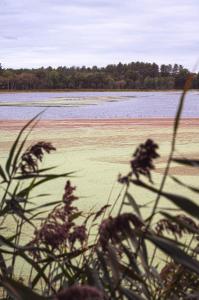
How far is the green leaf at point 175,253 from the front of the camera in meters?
0.98

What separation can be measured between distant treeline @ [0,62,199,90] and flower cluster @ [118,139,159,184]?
55.3m

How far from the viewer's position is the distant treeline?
199ft

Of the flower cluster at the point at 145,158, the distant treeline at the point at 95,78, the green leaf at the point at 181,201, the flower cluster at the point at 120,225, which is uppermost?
the flower cluster at the point at 145,158

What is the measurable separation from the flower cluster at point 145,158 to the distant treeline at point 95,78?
5531cm

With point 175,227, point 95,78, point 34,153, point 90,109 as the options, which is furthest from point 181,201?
point 95,78

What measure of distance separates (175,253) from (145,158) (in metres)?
0.25

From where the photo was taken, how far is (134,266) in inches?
41.9

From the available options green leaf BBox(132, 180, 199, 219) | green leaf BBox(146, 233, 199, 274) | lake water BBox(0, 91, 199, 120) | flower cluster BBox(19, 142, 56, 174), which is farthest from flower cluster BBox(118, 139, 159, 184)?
lake water BBox(0, 91, 199, 120)

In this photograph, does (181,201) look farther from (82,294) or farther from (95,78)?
(95,78)

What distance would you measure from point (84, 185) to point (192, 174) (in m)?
1.49

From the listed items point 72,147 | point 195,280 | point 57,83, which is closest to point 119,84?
point 57,83

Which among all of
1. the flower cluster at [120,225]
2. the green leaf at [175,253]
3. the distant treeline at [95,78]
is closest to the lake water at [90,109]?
the green leaf at [175,253]

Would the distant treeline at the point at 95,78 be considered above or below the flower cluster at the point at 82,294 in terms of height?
below

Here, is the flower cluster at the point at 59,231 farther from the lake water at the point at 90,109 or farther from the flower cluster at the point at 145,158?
the lake water at the point at 90,109
